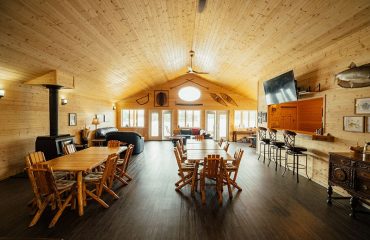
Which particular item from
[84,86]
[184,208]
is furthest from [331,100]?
[84,86]

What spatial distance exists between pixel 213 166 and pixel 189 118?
947cm

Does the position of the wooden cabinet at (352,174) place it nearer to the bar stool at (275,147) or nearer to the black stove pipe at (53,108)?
the bar stool at (275,147)

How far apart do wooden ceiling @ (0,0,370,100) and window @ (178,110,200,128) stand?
6244 millimetres

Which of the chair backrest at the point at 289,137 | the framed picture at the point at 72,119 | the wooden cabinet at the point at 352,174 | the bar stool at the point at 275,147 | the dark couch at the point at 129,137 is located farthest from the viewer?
the dark couch at the point at 129,137

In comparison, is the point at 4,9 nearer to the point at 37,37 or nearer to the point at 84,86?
the point at 37,37

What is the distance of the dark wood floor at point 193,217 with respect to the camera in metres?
2.65

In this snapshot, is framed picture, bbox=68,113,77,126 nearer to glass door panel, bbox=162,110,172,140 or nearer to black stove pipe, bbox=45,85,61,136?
black stove pipe, bbox=45,85,61,136

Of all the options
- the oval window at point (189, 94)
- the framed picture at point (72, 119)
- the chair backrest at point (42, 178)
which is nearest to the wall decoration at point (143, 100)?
the oval window at point (189, 94)

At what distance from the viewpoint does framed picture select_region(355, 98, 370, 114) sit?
3492mm

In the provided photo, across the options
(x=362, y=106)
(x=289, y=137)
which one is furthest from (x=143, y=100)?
→ (x=362, y=106)

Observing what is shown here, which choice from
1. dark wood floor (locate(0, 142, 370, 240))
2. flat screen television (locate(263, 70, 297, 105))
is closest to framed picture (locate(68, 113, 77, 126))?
dark wood floor (locate(0, 142, 370, 240))

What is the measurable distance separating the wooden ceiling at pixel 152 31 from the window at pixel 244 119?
20.0 ft

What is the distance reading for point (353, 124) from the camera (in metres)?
3.77

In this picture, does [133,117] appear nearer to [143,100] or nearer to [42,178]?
[143,100]
